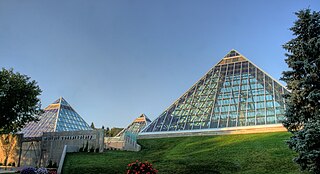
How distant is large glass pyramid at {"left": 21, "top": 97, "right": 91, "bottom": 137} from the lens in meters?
41.1

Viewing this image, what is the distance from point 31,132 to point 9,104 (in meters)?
13.4

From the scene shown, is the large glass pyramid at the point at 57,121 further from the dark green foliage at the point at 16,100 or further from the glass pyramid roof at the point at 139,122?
the glass pyramid roof at the point at 139,122

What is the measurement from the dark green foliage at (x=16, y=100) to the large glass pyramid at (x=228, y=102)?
14.5 meters

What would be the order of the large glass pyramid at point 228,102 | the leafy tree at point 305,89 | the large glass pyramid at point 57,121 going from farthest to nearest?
the large glass pyramid at point 57,121, the large glass pyramid at point 228,102, the leafy tree at point 305,89

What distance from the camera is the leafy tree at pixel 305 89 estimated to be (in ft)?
40.1

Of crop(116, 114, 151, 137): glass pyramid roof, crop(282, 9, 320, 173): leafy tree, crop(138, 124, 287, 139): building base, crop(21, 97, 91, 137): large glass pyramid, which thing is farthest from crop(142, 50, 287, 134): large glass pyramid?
crop(116, 114, 151, 137): glass pyramid roof

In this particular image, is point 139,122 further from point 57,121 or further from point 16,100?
point 16,100

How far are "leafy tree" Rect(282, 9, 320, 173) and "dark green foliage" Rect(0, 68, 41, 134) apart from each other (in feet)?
82.6

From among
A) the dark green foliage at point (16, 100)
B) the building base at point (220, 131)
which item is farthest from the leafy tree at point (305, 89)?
the dark green foliage at point (16, 100)

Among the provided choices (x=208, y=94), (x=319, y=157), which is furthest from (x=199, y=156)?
(x=208, y=94)

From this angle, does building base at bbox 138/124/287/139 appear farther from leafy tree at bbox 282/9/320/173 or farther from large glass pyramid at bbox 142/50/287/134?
leafy tree at bbox 282/9/320/173

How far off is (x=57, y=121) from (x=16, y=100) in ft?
42.4

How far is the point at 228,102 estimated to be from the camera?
37250 mm

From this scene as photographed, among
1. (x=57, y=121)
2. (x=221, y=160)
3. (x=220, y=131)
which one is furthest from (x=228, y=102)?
(x=57, y=121)
